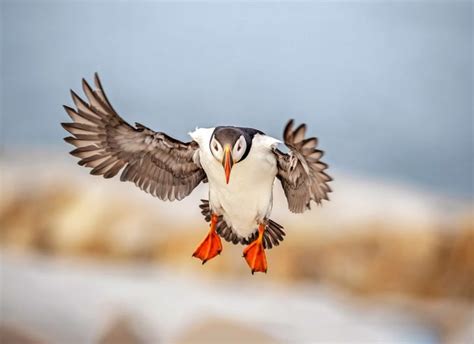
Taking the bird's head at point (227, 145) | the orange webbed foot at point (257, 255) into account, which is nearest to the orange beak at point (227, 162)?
the bird's head at point (227, 145)

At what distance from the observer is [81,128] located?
886 mm

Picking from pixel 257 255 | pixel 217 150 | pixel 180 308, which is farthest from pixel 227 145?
pixel 180 308

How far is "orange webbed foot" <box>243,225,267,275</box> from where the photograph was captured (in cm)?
85

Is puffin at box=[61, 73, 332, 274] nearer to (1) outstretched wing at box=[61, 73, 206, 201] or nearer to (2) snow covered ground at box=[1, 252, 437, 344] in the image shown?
(1) outstretched wing at box=[61, 73, 206, 201]

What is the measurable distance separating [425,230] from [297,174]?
2745 millimetres

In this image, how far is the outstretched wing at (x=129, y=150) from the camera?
89 cm

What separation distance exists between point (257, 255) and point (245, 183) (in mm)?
91

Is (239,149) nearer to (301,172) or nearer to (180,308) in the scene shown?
(301,172)

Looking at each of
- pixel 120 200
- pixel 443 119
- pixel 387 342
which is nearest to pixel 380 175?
pixel 443 119

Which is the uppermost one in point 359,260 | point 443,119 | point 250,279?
point 443,119

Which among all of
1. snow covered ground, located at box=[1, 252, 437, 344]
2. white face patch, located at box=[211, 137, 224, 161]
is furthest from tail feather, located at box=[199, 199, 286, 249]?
snow covered ground, located at box=[1, 252, 437, 344]

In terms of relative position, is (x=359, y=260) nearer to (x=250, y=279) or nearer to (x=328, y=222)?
(x=328, y=222)

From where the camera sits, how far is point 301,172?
2.69 feet

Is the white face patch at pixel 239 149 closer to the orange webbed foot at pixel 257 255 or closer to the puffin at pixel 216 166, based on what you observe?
the puffin at pixel 216 166
